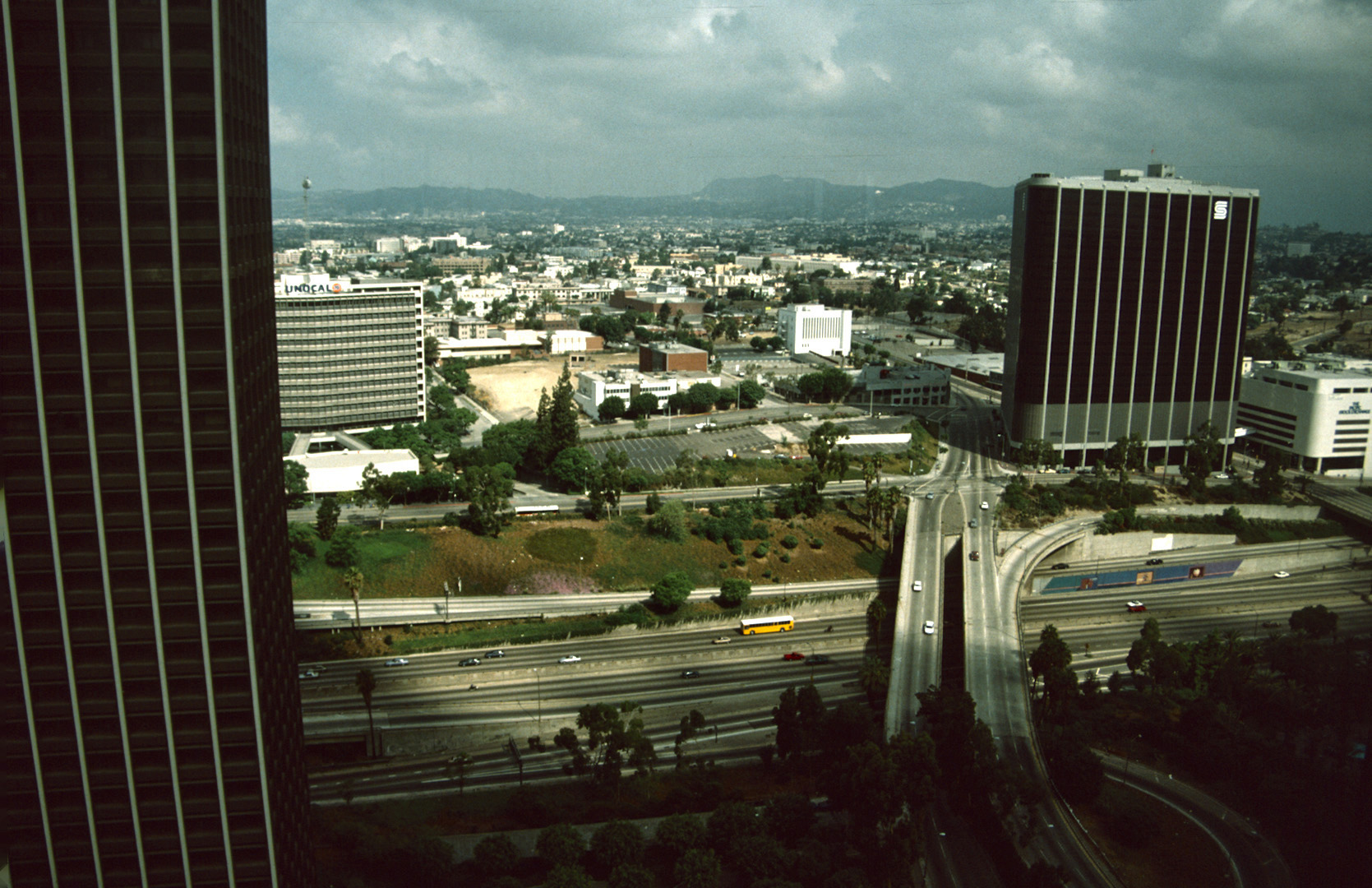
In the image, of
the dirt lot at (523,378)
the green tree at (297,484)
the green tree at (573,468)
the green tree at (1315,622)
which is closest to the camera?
the green tree at (1315,622)

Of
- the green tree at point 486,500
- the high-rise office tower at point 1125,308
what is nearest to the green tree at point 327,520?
the green tree at point 486,500

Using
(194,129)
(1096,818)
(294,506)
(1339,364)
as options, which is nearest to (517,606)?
(294,506)

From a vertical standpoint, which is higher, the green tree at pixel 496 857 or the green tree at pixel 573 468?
the green tree at pixel 573 468

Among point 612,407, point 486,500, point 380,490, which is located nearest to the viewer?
point 486,500

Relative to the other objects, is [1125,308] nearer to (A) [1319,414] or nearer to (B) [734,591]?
(A) [1319,414]

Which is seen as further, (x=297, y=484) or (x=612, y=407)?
(x=612, y=407)

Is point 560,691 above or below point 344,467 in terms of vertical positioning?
below

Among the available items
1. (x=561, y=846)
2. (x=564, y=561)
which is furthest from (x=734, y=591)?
(x=561, y=846)

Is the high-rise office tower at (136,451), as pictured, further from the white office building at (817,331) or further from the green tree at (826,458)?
the white office building at (817,331)
